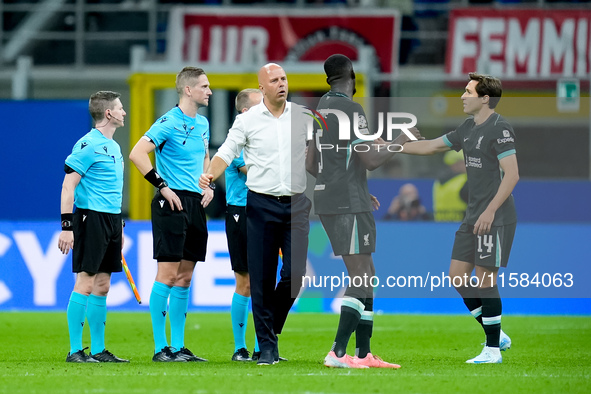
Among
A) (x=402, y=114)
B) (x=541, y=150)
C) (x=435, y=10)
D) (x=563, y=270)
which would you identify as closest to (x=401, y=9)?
(x=435, y=10)

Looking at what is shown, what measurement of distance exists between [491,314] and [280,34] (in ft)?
39.0

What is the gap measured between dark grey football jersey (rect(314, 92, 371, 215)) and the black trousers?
8.0 inches

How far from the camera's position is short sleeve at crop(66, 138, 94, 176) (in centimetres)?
797

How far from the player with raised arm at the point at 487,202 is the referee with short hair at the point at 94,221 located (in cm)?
224

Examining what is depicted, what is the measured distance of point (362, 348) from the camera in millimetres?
7699

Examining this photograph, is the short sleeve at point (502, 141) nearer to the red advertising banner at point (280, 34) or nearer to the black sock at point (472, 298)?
the black sock at point (472, 298)

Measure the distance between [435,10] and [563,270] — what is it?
343 inches

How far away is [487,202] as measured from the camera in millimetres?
7988

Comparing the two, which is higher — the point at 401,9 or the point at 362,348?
the point at 401,9

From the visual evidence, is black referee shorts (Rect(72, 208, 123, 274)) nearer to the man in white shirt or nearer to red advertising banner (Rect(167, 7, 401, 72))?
the man in white shirt

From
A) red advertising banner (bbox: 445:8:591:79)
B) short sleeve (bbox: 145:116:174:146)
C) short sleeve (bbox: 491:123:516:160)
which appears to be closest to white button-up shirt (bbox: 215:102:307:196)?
short sleeve (bbox: 145:116:174:146)

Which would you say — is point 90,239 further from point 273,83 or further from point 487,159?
point 487,159

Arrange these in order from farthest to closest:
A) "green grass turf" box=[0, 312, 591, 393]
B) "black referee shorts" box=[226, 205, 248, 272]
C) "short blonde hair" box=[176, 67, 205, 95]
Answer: "black referee shorts" box=[226, 205, 248, 272] → "short blonde hair" box=[176, 67, 205, 95] → "green grass turf" box=[0, 312, 591, 393]

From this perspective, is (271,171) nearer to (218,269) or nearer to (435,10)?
(218,269)
